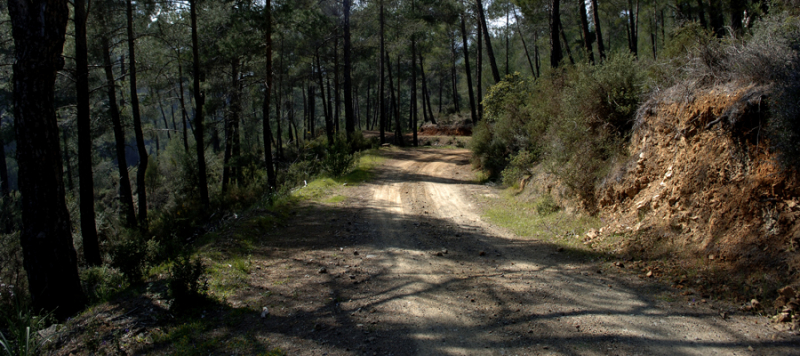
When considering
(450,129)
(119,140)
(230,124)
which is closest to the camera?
(119,140)

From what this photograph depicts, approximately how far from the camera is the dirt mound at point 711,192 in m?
4.70

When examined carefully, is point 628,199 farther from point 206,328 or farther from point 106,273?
point 106,273

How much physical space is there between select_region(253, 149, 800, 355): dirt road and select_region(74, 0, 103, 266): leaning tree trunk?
19.2 ft

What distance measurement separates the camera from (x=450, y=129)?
36.8m

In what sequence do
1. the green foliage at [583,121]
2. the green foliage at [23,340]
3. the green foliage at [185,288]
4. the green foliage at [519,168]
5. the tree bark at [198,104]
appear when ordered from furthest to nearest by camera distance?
the tree bark at [198,104] → the green foliage at [519,168] → the green foliage at [583,121] → the green foliage at [185,288] → the green foliage at [23,340]

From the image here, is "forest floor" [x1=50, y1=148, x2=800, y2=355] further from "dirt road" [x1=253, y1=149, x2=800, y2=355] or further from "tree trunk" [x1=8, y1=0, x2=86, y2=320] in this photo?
"tree trunk" [x1=8, y1=0, x2=86, y2=320]

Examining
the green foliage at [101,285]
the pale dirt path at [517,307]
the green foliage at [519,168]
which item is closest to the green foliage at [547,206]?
the pale dirt path at [517,307]

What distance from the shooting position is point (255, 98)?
89.2ft

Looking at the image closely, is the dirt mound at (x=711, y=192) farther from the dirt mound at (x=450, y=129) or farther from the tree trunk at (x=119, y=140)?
the dirt mound at (x=450, y=129)

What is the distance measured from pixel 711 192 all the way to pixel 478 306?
359 cm

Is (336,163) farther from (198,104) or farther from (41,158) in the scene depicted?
(41,158)

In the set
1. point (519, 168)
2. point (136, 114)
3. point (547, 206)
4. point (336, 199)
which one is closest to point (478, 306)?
point (547, 206)

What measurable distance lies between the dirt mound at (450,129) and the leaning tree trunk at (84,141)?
92.7 feet

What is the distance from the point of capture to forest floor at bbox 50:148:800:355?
3.93 meters
